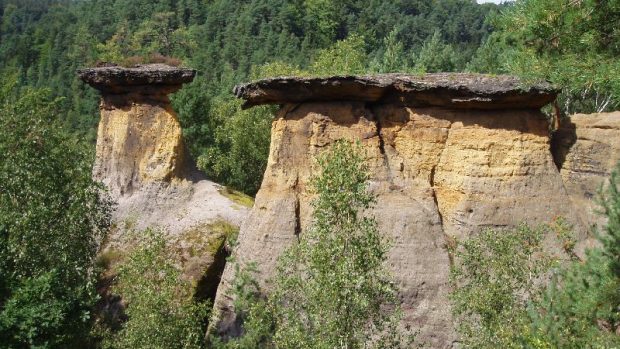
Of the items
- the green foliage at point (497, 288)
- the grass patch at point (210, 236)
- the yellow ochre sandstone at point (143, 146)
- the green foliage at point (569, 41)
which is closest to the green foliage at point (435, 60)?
the yellow ochre sandstone at point (143, 146)

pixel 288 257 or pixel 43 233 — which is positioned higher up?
pixel 288 257

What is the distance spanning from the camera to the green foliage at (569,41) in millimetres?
11367

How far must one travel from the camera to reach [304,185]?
55.4 ft

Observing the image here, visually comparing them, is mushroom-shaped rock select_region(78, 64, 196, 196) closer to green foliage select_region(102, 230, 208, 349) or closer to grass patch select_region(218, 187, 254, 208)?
grass patch select_region(218, 187, 254, 208)

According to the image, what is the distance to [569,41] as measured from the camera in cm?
1254

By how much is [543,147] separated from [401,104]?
12.3 ft

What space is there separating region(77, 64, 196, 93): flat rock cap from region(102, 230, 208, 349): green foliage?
718cm

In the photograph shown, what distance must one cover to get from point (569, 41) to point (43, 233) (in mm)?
12318

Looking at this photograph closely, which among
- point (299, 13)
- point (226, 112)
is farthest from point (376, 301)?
point (299, 13)

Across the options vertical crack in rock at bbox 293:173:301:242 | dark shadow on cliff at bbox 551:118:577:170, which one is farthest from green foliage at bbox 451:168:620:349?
vertical crack in rock at bbox 293:173:301:242

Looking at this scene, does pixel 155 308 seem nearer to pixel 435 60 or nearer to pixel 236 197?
pixel 236 197

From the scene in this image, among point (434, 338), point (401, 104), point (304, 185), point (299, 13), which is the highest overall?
point (299, 13)

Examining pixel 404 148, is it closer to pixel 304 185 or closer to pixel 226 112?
pixel 304 185

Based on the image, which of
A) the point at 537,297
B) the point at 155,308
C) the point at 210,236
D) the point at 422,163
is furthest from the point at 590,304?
the point at 210,236
